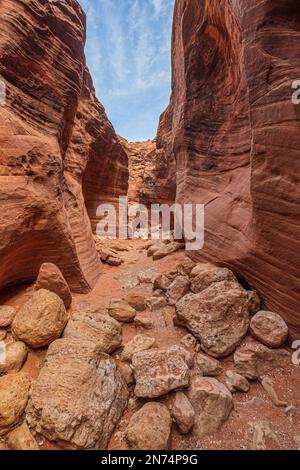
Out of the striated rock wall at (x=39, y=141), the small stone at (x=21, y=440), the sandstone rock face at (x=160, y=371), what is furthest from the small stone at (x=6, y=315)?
the sandstone rock face at (x=160, y=371)

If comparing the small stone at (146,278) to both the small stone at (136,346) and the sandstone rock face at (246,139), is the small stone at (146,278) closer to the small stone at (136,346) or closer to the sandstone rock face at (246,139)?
the sandstone rock face at (246,139)

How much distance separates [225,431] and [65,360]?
6.48 feet

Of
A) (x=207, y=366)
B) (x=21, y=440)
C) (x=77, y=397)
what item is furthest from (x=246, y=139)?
(x=21, y=440)

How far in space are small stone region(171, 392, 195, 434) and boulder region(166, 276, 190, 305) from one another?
7.05 feet

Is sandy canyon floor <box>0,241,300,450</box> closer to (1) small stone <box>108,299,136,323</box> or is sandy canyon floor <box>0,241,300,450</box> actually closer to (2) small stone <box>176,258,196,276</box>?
(1) small stone <box>108,299,136,323</box>

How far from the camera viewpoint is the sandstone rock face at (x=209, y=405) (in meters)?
2.33

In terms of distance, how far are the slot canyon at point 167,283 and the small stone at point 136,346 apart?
3 cm

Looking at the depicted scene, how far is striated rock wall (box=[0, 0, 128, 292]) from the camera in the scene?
4082 mm

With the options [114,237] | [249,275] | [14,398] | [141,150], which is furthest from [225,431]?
[141,150]

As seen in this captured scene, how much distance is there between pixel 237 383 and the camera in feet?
9.00

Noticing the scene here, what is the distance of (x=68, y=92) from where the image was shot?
669 cm
